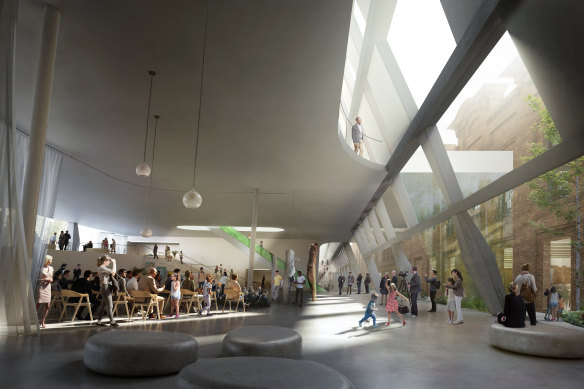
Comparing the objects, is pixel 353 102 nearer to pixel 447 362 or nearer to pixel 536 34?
pixel 536 34

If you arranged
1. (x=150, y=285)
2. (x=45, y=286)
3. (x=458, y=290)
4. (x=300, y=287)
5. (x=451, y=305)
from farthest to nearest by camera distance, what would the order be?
(x=300, y=287) → (x=451, y=305) → (x=458, y=290) → (x=150, y=285) → (x=45, y=286)

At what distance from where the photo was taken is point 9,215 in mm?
5793

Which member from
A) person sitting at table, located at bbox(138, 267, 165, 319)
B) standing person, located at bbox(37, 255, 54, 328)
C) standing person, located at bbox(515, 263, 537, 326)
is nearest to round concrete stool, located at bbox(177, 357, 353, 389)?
standing person, located at bbox(515, 263, 537, 326)

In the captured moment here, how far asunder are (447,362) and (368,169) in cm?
935

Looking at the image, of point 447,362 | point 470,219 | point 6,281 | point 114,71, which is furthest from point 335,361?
point 114,71

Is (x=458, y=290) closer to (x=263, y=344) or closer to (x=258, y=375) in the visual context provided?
(x=263, y=344)

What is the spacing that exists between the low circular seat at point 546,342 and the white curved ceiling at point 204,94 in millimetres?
5333

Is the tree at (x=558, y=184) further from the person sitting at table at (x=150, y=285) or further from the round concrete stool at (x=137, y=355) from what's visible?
the person sitting at table at (x=150, y=285)

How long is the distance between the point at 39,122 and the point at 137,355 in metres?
4.71

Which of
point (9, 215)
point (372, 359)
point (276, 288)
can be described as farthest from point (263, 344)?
point (276, 288)

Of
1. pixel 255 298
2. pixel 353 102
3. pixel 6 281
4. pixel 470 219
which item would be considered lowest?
pixel 255 298

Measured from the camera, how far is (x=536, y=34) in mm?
5359

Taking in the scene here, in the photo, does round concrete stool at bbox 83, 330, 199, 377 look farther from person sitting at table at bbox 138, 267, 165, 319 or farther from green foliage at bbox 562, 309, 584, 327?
green foliage at bbox 562, 309, 584, 327

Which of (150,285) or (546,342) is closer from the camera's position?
(546,342)
